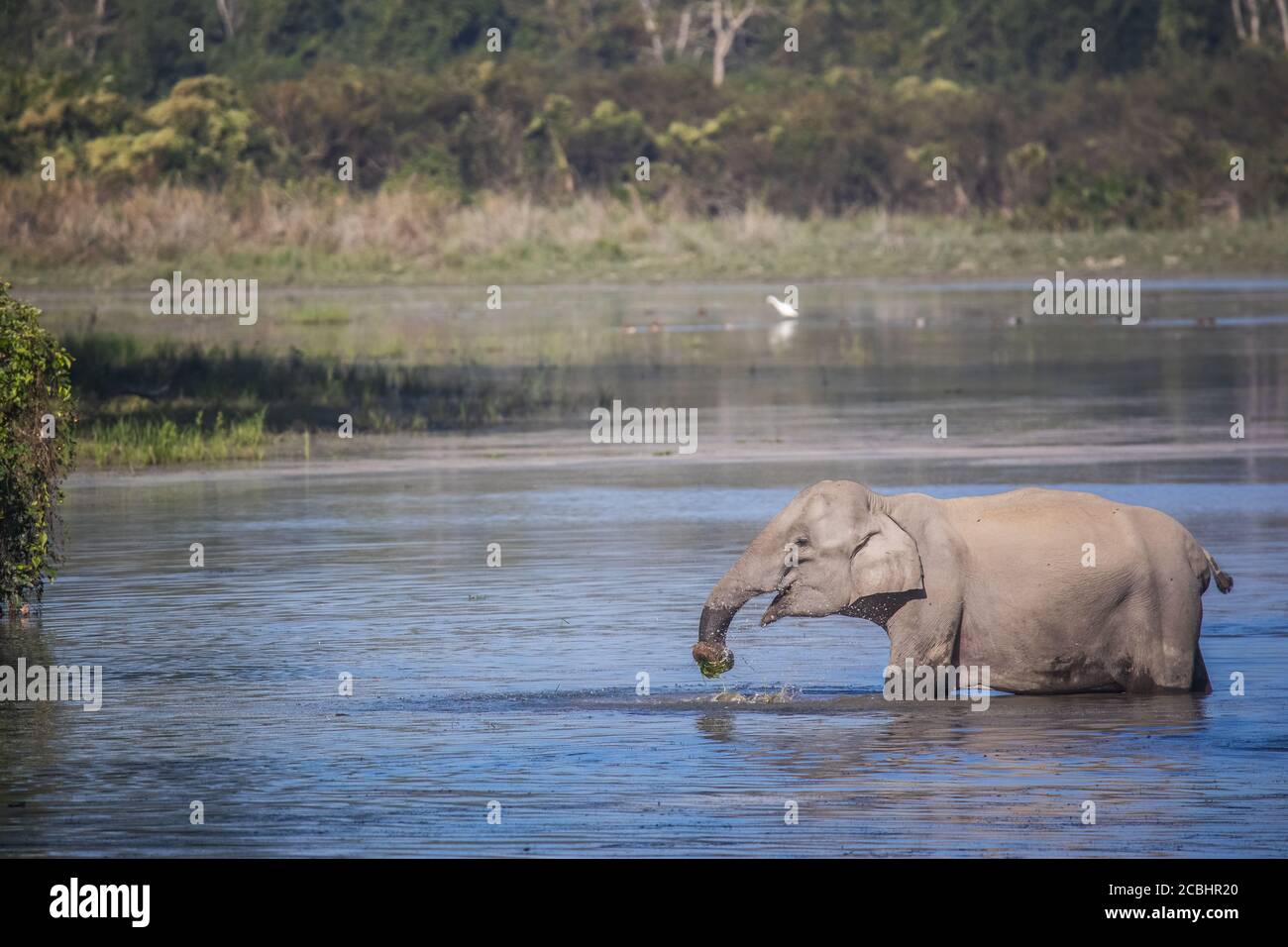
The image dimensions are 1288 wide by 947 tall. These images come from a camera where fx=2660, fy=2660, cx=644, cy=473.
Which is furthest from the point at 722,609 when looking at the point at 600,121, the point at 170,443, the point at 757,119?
the point at 600,121

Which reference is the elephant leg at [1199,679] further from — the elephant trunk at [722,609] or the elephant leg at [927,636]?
the elephant trunk at [722,609]

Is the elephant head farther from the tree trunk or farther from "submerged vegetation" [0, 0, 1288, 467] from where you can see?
the tree trunk

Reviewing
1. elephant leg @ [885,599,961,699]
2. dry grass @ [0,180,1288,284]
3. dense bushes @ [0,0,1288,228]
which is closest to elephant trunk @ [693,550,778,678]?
elephant leg @ [885,599,961,699]

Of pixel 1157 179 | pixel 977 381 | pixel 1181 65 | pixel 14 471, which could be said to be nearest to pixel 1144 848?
pixel 14 471

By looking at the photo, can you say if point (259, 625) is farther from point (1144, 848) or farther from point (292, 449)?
point (292, 449)

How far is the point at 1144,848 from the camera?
386 inches

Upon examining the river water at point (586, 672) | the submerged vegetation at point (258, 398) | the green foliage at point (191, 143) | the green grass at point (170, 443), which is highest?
the green foliage at point (191, 143)

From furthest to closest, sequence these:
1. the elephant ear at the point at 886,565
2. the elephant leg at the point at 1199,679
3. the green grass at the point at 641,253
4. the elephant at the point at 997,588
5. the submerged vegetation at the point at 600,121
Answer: the submerged vegetation at the point at 600,121 → the green grass at the point at 641,253 → the elephant leg at the point at 1199,679 → the elephant at the point at 997,588 → the elephant ear at the point at 886,565

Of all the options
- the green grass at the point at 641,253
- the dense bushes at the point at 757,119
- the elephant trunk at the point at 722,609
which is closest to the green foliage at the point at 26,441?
the elephant trunk at the point at 722,609

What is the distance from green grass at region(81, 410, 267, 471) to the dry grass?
27.4 m

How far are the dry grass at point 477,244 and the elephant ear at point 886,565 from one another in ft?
135

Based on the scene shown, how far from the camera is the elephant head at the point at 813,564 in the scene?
12.5 m

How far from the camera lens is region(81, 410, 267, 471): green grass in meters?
24.8
